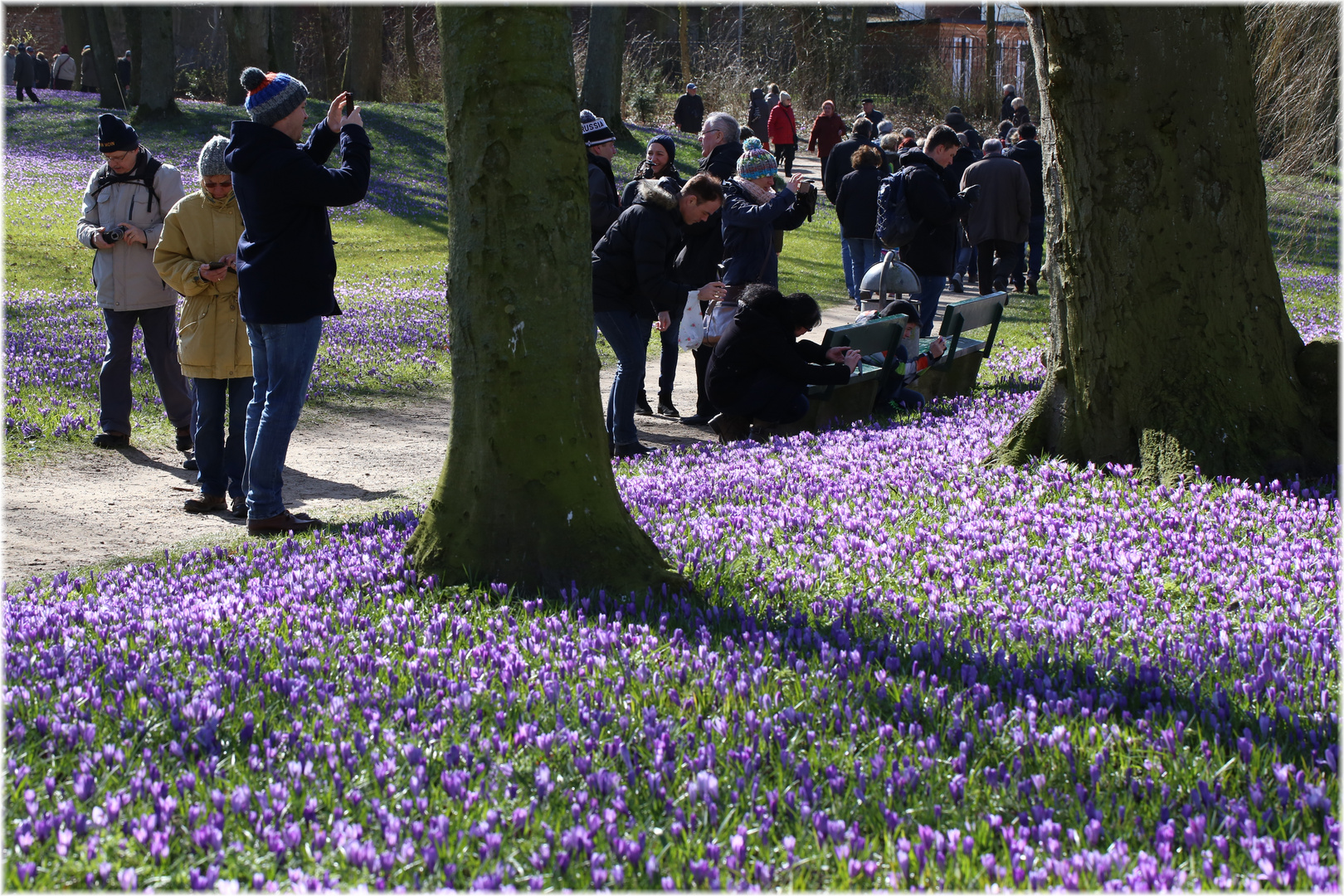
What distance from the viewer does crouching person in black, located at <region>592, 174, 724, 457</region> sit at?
8195mm

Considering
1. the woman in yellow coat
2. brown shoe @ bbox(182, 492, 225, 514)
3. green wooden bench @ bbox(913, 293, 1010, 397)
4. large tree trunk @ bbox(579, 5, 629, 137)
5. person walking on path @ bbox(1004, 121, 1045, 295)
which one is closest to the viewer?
the woman in yellow coat

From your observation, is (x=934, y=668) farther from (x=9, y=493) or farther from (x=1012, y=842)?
(x=9, y=493)

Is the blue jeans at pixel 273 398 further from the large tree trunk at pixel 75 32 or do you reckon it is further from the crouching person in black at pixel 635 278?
the large tree trunk at pixel 75 32

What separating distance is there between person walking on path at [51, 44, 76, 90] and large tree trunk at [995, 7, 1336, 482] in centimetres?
4615


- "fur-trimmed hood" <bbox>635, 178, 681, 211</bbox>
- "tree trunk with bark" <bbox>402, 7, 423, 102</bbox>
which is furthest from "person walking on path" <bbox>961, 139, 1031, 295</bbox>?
"tree trunk with bark" <bbox>402, 7, 423, 102</bbox>

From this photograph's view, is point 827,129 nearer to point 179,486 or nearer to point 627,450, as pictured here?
point 627,450

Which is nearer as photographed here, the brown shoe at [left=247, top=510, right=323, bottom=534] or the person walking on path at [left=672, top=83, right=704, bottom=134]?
the brown shoe at [left=247, top=510, right=323, bottom=534]

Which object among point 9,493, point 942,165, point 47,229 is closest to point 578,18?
point 47,229

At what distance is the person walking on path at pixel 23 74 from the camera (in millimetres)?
36938

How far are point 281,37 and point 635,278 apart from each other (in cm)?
2731

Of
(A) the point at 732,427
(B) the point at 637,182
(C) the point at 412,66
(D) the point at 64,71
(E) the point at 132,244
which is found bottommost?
(A) the point at 732,427

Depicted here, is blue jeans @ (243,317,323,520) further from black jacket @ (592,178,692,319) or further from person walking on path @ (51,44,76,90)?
person walking on path @ (51,44,76,90)

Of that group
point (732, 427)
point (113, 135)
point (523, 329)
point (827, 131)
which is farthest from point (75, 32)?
point (523, 329)

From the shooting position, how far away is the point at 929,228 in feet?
40.1
